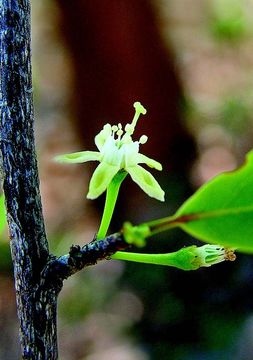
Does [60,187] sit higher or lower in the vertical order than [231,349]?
higher

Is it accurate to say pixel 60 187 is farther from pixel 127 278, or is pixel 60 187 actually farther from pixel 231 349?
pixel 231 349

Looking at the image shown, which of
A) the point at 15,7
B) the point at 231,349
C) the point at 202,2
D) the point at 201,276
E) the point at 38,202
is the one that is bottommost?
the point at 38,202

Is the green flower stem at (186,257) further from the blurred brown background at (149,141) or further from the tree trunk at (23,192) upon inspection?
the blurred brown background at (149,141)

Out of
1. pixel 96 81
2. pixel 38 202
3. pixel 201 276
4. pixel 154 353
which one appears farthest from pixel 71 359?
pixel 38 202

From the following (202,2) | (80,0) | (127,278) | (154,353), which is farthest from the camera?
(202,2)

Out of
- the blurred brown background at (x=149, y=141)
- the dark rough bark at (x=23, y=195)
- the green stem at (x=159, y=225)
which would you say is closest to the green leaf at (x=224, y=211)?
the green stem at (x=159, y=225)

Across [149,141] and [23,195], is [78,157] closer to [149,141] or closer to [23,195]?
[23,195]
